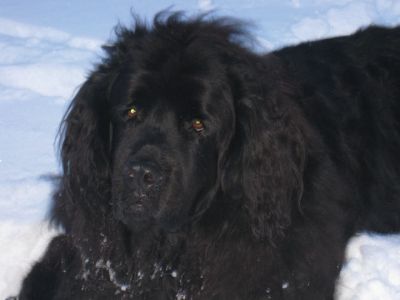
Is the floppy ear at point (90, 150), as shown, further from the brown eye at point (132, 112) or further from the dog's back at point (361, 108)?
the dog's back at point (361, 108)

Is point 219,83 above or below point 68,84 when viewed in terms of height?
above

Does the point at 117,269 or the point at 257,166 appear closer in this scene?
the point at 257,166

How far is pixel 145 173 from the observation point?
9.32 feet

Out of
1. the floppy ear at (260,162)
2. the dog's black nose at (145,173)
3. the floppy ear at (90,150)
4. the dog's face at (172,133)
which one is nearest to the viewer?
the dog's black nose at (145,173)

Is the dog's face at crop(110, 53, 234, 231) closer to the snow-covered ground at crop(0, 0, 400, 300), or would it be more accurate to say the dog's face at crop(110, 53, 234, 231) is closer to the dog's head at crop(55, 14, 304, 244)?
the dog's head at crop(55, 14, 304, 244)

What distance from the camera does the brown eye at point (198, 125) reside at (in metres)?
3.08

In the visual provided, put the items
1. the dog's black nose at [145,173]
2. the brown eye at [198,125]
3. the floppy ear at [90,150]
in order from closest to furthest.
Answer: the dog's black nose at [145,173], the brown eye at [198,125], the floppy ear at [90,150]

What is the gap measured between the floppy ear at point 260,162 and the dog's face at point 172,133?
71 millimetres

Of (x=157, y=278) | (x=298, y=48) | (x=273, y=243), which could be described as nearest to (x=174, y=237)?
(x=157, y=278)

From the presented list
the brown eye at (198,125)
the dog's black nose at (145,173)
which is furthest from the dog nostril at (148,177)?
the brown eye at (198,125)

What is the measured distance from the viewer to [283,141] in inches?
128

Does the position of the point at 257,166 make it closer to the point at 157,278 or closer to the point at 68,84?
the point at 157,278

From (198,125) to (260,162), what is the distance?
368 mm

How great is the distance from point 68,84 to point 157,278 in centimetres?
331
